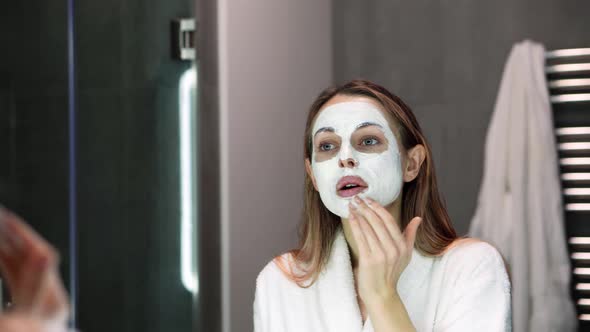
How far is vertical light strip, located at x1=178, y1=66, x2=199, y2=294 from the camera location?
1997 millimetres

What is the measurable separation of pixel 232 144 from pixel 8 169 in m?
0.69

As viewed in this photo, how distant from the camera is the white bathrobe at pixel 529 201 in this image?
224 centimetres

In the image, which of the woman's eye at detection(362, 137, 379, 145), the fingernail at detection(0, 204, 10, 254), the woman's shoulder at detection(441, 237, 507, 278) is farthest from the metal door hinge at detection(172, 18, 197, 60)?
the fingernail at detection(0, 204, 10, 254)

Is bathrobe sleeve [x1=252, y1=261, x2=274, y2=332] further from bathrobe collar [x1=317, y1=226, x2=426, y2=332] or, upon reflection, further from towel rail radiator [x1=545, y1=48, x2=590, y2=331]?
towel rail radiator [x1=545, y1=48, x2=590, y2=331]

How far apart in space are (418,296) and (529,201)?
1.01 metres

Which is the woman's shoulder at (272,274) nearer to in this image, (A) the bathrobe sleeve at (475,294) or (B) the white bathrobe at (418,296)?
(B) the white bathrobe at (418,296)

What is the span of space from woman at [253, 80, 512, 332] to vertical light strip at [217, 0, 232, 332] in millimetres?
733

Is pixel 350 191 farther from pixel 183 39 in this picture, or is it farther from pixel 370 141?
pixel 183 39

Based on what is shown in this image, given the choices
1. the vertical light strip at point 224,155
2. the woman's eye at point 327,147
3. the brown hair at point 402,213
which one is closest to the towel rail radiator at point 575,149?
the vertical light strip at point 224,155

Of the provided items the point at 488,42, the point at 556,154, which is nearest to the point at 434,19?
the point at 488,42

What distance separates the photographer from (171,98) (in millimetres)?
1979

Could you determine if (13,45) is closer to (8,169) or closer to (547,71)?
(8,169)

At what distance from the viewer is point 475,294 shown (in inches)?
50.7

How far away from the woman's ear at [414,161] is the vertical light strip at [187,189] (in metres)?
0.71
